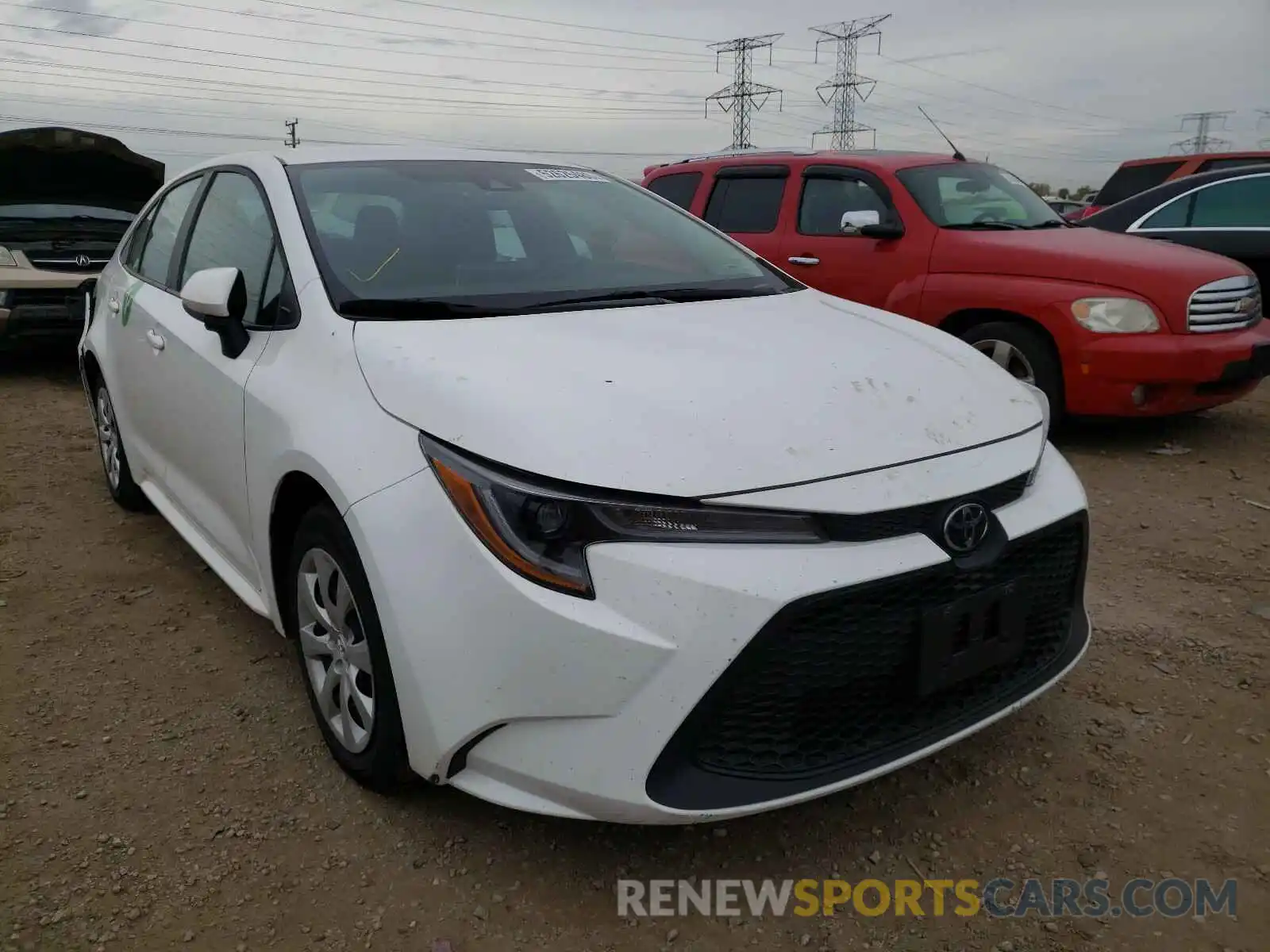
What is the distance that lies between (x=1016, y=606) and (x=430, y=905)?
4.54 feet

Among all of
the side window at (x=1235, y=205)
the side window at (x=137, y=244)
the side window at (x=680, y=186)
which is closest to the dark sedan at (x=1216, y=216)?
the side window at (x=1235, y=205)

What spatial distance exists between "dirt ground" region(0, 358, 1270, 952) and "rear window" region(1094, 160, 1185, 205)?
868cm

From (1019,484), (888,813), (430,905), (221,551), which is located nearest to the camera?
(430,905)

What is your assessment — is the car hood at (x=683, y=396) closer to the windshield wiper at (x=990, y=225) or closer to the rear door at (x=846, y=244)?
the rear door at (x=846, y=244)

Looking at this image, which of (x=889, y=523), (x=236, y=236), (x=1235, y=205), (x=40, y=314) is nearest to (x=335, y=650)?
(x=889, y=523)

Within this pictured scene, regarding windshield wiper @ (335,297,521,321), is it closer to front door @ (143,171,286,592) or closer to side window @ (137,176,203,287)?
front door @ (143,171,286,592)

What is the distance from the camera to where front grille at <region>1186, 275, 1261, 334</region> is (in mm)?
5180

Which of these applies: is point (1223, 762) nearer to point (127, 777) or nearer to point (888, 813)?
point (888, 813)

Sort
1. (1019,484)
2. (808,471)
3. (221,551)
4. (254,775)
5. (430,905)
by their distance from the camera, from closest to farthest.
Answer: (808,471)
(430,905)
(1019,484)
(254,775)
(221,551)

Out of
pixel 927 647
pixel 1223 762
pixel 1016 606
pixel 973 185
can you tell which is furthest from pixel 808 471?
pixel 973 185

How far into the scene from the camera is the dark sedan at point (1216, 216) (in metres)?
7.21

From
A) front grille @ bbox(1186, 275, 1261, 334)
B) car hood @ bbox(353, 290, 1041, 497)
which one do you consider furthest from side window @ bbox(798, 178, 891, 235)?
car hood @ bbox(353, 290, 1041, 497)

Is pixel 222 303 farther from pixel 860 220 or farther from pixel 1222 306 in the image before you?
pixel 1222 306

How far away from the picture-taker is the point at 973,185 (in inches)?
247
